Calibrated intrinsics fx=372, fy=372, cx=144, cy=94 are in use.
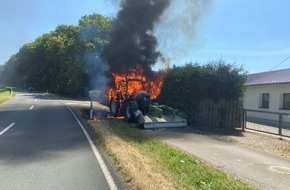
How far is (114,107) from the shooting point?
20.0m

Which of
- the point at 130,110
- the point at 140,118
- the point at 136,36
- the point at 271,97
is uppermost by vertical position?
the point at 136,36

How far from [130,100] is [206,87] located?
3897 millimetres

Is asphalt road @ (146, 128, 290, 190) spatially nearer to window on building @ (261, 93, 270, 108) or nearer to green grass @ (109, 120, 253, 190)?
green grass @ (109, 120, 253, 190)

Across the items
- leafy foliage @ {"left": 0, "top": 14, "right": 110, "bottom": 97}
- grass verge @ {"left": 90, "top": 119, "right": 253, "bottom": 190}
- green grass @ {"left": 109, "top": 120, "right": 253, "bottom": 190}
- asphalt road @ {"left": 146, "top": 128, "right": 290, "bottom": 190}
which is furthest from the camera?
leafy foliage @ {"left": 0, "top": 14, "right": 110, "bottom": 97}

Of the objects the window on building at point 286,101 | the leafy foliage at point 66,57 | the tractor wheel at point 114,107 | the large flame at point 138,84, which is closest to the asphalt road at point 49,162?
the tractor wheel at point 114,107

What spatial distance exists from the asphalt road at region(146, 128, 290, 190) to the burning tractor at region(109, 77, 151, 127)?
2567 millimetres

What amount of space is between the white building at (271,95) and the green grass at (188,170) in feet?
45.8

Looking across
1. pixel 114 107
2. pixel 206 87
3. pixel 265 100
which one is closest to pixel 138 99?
pixel 114 107

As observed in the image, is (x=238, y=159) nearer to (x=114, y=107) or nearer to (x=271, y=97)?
(x=114, y=107)

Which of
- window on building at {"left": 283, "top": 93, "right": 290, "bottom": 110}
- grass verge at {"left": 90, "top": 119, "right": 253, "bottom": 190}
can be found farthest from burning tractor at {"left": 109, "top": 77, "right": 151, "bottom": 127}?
window on building at {"left": 283, "top": 93, "right": 290, "bottom": 110}

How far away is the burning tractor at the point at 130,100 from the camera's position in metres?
17.5

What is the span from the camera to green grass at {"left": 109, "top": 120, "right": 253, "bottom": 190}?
7.10 m

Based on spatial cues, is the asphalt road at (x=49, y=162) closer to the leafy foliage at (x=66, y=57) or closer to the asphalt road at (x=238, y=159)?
the asphalt road at (x=238, y=159)

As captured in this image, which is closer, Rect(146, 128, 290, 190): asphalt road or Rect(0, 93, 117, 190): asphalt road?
Rect(0, 93, 117, 190): asphalt road
